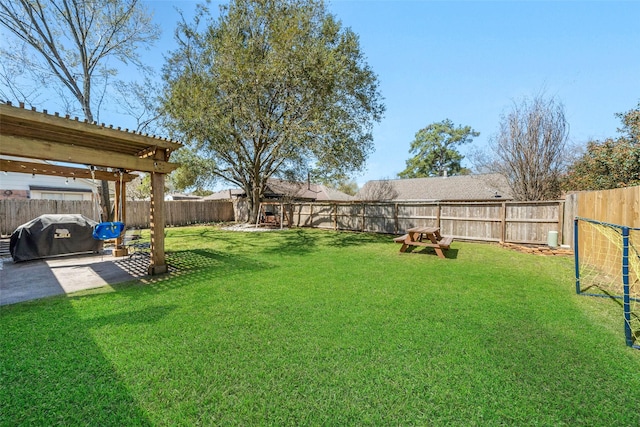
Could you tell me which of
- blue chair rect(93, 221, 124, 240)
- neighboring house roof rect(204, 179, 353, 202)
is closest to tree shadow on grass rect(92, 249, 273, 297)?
blue chair rect(93, 221, 124, 240)

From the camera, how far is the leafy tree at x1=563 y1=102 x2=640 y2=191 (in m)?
8.52

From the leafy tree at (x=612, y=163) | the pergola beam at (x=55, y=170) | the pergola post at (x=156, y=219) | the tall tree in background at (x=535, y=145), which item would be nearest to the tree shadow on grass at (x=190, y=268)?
the pergola post at (x=156, y=219)

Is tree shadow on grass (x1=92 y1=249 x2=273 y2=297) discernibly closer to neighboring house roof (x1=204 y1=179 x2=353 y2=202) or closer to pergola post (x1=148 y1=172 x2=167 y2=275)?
pergola post (x1=148 y1=172 x2=167 y2=275)

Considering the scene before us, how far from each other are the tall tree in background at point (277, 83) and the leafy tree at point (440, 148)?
2413 centimetres

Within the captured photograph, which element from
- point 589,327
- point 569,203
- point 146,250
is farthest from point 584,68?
point 146,250

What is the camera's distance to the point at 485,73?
31.6 feet

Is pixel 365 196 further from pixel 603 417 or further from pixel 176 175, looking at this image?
pixel 603 417

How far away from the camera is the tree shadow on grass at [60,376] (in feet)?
5.50

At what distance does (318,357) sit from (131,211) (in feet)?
51.7

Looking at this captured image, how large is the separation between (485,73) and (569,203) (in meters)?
5.52

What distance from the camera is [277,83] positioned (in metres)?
9.52

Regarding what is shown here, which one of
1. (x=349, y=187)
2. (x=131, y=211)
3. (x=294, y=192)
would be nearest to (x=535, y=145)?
(x=131, y=211)

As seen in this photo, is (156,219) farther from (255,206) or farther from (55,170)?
(255,206)

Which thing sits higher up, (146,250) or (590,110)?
(590,110)
